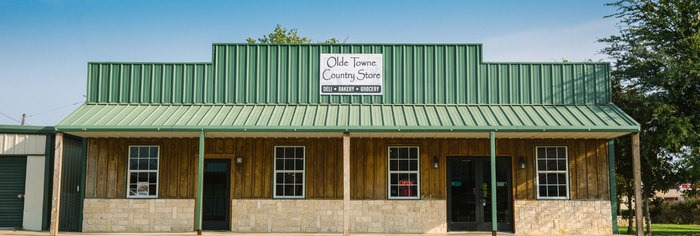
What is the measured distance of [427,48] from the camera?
16.8 meters

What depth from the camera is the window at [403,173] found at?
1622 cm

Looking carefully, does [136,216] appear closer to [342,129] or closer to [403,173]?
[342,129]

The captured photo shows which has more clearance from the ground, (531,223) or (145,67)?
(145,67)

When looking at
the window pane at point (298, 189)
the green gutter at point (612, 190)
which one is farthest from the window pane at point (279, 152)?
the green gutter at point (612, 190)

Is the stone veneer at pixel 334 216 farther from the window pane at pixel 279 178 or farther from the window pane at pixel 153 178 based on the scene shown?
the window pane at pixel 153 178

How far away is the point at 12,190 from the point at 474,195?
456 inches

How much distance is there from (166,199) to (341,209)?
171 inches

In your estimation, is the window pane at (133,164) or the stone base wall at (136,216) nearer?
the stone base wall at (136,216)

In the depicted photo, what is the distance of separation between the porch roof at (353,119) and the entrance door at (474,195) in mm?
1475

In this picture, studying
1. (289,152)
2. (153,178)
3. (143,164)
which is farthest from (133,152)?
(289,152)

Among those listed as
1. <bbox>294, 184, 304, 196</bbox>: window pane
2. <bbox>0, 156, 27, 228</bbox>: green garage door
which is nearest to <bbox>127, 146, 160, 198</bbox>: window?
Result: <bbox>0, 156, 27, 228</bbox>: green garage door

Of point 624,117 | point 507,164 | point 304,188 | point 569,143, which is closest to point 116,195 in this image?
point 304,188

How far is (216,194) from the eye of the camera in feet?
54.0

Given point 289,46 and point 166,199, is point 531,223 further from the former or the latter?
point 166,199
